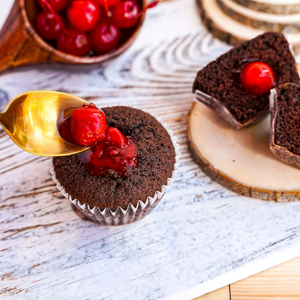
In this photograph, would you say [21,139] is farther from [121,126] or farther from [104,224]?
[104,224]

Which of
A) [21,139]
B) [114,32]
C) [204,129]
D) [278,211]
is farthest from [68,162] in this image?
[278,211]

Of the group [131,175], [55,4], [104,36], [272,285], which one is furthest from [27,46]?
[272,285]

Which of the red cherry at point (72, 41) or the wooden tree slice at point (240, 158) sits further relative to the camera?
the red cherry at point (72, 41)

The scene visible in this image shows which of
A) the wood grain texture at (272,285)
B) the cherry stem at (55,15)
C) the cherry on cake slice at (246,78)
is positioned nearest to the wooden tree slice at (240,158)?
the cherry on cake slice at (246,78)

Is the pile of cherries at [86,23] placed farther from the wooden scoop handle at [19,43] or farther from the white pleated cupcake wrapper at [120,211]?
the white pleated cupcake wrapper at [120,211]

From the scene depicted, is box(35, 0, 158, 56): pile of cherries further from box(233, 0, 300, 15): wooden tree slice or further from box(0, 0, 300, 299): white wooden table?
box(233, 0, 300, 15): wooden tree slice
